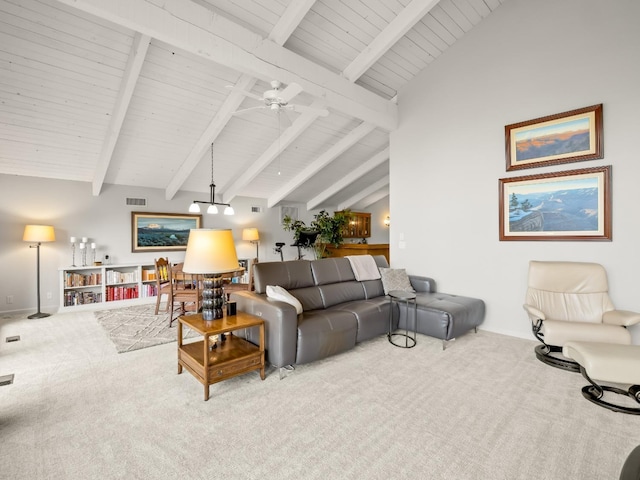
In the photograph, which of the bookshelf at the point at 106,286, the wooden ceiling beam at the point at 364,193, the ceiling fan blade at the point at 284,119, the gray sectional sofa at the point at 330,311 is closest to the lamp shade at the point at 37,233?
the bookshelf at the point at 106,286

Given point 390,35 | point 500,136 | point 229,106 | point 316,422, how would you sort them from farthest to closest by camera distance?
point 229,106 < point 500,136 < point 390,35 < point 316,422

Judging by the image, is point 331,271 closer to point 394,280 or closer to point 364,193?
point 394,280

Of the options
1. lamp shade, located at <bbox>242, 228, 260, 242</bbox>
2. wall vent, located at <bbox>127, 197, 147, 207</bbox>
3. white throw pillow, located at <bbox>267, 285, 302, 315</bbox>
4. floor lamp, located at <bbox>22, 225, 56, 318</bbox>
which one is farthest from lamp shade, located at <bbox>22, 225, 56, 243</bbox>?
white throw pillow, located at <bbox>267, 285, 302, 315</bbox>

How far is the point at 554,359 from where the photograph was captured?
3236mm

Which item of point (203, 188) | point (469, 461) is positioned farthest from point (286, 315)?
point (203, 188)

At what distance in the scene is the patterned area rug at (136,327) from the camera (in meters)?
3.88

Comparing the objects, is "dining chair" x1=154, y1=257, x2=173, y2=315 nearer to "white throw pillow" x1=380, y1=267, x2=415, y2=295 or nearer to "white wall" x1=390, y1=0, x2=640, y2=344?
"white throw pillow" x1=380, y1=267, x2=415, y2=295

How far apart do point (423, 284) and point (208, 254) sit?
3.36 metres

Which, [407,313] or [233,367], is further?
[407,313]

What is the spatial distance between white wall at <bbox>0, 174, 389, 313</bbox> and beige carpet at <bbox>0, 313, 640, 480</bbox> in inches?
107

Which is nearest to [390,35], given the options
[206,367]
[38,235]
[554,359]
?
[554,359]

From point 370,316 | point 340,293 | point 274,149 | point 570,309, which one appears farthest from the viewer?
point 274,149

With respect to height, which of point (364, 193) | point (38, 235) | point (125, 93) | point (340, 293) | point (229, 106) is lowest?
point (340, 293)

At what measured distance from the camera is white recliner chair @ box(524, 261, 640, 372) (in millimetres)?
2996
